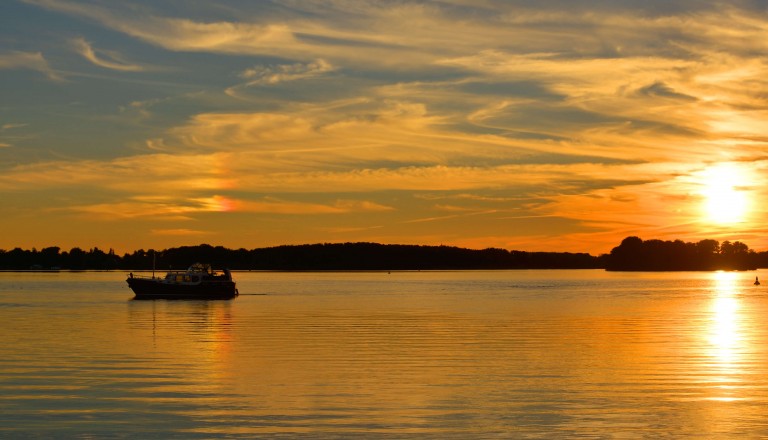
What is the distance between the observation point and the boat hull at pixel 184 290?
12481 cm

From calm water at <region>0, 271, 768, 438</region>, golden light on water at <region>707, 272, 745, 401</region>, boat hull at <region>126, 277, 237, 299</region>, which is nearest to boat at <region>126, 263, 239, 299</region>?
boat hull at <region>126, 277, 237, 299</region>

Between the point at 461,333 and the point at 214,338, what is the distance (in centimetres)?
1575

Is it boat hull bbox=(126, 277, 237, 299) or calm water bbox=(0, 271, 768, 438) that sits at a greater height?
boat hull bbox=(126, 277, 237, 299)

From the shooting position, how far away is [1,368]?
129 feet

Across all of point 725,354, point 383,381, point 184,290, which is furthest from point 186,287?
point 383,381

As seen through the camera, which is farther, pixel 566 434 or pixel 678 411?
pixel 678 411

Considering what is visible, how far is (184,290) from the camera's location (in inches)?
4919

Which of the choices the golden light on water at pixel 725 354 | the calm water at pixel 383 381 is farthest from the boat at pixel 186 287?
the golden light on water at pixel 725 354

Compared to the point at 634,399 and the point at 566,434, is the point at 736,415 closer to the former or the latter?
the point at 634,399

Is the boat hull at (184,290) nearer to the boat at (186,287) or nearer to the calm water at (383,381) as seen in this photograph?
the boat at (186,287)

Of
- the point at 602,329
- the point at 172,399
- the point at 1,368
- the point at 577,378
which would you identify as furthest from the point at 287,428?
the point at 602,329

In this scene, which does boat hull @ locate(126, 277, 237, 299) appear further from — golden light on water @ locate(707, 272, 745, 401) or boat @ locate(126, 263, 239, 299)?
golden light on water @ locate(707, 272, 745, 401)

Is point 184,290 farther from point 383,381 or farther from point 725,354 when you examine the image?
point 383,381

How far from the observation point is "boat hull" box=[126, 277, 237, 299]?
12481 cm
